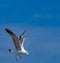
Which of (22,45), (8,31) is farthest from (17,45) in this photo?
(8,31)

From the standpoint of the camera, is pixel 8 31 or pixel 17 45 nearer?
pixel 8 31

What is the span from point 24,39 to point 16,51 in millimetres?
1664

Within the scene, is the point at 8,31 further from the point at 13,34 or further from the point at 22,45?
the point at 22,45

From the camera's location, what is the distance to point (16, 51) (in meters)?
76.1

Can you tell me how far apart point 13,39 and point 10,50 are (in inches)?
49.9

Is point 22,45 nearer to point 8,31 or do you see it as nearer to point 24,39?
point 24,39

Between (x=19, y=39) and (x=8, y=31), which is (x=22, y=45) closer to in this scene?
(x=19, y=39)

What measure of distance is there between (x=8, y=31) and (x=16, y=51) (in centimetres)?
503

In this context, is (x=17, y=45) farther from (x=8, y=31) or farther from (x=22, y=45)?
(x=8, y=31)

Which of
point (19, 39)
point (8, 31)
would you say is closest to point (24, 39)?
point (19, 39)

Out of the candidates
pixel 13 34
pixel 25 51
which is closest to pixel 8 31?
pixel 13 34

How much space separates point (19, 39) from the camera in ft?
250

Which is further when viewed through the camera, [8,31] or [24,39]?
[24,39]

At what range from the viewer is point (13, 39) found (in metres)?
74.4
